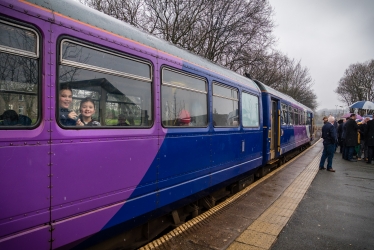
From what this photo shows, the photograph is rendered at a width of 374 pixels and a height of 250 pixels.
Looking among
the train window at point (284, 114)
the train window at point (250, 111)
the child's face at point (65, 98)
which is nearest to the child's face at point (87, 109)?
the child's face at point (65, 98)

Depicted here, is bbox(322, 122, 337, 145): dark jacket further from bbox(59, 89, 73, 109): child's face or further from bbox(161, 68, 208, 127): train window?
bbox(59, 89, 73, 109): child's face

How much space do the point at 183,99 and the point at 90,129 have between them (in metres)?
1.70

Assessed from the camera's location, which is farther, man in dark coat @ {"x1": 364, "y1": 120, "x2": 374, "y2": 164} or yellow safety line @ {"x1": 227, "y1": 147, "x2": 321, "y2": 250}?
man in dark coat @ {"x1": 364, "y1": 120, "x2": 374, "y2": 164}

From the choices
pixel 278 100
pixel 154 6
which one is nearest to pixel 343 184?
pixel 278 100

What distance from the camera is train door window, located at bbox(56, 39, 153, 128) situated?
238 cm

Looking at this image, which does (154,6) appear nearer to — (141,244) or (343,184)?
(343,184)

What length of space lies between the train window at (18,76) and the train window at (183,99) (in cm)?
161

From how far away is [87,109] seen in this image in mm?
2594

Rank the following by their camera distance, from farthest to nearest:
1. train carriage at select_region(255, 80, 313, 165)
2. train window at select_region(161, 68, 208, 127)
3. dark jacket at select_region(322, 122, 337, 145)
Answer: dark jacket at select_region(322, 122, 337, 145) → train carriage at select_region(255, 80, 313, 165) → train window at select_region(161, 68, 208, 127)

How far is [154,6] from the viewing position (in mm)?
16016

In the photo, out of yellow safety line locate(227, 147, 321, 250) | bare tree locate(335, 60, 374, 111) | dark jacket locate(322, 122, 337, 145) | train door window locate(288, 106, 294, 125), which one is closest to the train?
yellow safety line locate(227, 147, 321, 250)

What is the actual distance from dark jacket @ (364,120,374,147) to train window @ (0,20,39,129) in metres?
12.1

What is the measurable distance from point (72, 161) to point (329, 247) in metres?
3.42

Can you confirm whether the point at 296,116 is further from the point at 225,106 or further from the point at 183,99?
the point at 183,99
